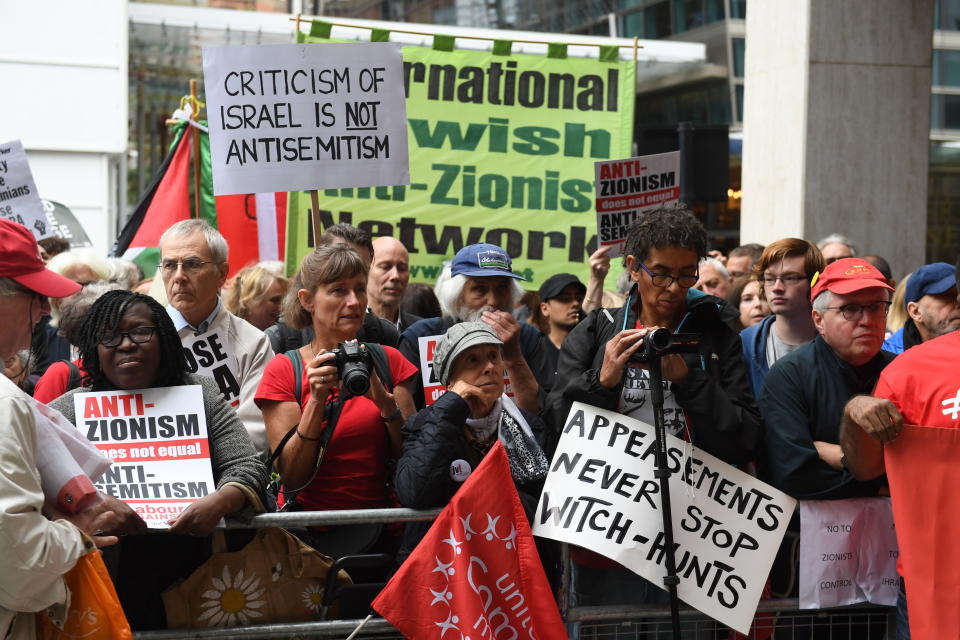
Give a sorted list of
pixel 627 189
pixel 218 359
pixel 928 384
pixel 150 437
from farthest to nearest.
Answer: pixel 627 189 → pixel 218 359 → pixel 150 437 → pixel 928 384

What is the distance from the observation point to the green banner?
8.17 metres

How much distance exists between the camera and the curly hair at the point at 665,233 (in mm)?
A: 4277

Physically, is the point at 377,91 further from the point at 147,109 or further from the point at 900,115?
the point at 147,109

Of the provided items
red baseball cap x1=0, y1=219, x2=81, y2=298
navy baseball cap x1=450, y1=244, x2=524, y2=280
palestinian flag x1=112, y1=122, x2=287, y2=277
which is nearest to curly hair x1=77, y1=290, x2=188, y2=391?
red baseball cap x1=0, y1=219, x2=81, y2=298

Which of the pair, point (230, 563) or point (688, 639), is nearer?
point (230, 563)

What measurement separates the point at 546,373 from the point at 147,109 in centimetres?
2042

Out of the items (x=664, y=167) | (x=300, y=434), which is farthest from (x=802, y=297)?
(x=300, y=434)

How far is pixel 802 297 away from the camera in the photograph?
537 cm

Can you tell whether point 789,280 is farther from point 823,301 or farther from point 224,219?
point 224,219

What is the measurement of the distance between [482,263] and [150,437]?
5.75 ft

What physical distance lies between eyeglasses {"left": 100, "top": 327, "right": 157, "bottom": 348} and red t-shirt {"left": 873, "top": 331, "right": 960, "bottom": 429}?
8.09 feet

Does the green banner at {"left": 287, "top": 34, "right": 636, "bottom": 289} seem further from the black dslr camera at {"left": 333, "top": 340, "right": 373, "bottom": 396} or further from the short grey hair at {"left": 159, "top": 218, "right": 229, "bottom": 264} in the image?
the black dslr camera at {"left": 333, "top": 340, "right": 373, "bottom": 396}

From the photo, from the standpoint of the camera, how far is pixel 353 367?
411 cm

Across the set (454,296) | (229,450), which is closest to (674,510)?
(454,296)
